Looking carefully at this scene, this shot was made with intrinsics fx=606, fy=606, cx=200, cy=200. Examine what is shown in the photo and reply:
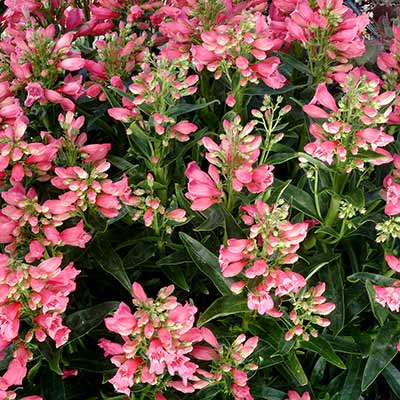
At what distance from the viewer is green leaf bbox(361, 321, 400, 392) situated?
125cm

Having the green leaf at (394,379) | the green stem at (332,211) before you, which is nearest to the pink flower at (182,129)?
the green stem at (332,211)

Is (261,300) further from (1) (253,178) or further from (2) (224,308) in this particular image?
(1) (253,178)

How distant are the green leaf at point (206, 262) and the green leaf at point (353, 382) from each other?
0.39m

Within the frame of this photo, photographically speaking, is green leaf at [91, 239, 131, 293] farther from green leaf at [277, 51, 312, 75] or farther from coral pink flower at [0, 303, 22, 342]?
green leaf at [277, 51, 312, 75]

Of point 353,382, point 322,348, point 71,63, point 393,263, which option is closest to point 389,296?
point 393,263

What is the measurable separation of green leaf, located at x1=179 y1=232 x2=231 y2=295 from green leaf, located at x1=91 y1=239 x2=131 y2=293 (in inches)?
5.7

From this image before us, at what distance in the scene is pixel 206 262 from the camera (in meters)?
1.24

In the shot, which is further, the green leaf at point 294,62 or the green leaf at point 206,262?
the green leaf at point 294,62

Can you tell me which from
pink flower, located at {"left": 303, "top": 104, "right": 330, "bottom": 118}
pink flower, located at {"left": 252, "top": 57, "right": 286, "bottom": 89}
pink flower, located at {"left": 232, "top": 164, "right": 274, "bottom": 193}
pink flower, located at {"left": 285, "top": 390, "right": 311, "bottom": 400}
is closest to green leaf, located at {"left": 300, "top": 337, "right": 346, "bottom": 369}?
pink flower, located at {"left": 285, "top": 390, "right": 311, "bottom": 400}

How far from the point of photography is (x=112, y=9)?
5.65 feet

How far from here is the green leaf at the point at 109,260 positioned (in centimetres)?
126

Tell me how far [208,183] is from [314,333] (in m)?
0.37

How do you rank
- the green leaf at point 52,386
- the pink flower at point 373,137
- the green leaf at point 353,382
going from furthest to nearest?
1. the green leaf at point 353,382
2. the green leaf at point 52,386
3. the pink flower at point 373,137

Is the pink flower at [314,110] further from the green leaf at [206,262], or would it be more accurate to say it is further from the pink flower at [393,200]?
the green leaf at [206,262]
